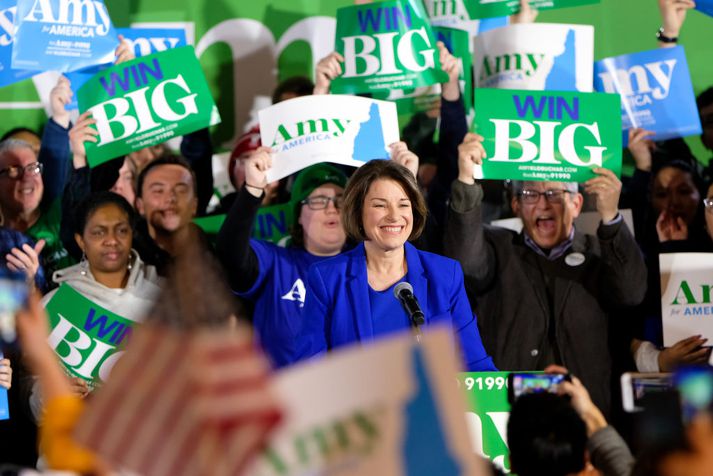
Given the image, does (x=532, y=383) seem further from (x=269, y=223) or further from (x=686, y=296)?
(x=269, y=223)

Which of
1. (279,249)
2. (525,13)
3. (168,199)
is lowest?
(279,249)

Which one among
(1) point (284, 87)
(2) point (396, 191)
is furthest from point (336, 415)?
(1) point (284, 87)

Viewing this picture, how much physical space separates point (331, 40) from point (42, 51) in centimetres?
184

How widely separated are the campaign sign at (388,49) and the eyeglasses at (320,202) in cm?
70

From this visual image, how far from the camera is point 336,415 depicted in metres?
1.70

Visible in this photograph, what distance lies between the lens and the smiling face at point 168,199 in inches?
206

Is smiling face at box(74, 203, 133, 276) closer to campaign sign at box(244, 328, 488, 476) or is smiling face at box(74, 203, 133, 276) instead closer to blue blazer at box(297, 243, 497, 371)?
blue blazer at box(297, 243, 497, 371)

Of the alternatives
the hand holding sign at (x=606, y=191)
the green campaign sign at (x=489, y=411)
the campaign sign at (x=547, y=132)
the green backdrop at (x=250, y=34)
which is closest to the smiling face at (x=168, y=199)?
the green backdrop at (x=250, y=34)

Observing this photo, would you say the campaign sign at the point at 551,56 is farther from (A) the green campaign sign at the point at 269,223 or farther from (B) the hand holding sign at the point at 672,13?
(A) the green campaign sign at the point at 269,223

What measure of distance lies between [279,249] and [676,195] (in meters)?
1.91

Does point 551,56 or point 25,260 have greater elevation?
point 551,56

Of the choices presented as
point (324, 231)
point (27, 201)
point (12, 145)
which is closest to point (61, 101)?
point (12, 145)

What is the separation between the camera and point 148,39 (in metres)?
5.86

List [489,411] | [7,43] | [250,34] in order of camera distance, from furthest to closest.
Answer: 1. [250,34]
2. [7,43]
3. [489,411]
